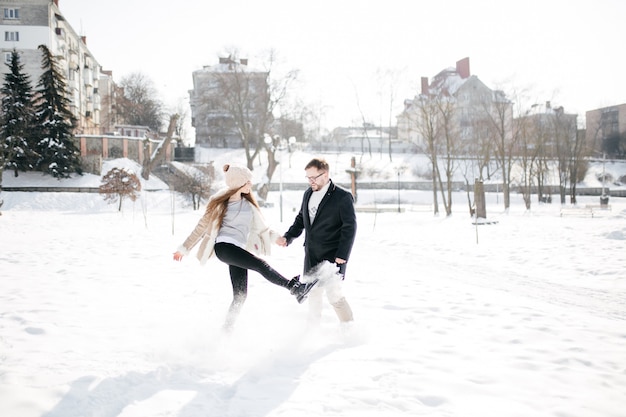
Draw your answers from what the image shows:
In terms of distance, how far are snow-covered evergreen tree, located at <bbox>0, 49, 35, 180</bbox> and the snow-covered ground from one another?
26.6 m

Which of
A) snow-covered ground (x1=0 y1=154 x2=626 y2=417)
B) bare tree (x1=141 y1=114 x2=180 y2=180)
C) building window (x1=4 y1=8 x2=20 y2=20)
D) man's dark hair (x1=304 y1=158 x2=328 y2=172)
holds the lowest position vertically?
snow-covered ground (x1=0 y1=154 x2=626 y2=417)

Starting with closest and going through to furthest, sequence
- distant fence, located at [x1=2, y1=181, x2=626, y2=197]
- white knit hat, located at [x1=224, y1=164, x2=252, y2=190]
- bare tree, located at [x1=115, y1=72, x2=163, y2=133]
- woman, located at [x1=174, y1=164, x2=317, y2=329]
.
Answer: woman, located at [x1=174, y1=164, x2=317, y2=329], white knit hat, located at [x1=224, y1=164, x2=252, y2=190], distant fence, located at [x1=2, y1=181, x2=626, y2=197], bare tree, located at [x1=115, y1=72, x2=163, y2=133]

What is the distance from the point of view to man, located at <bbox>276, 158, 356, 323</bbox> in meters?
4.47

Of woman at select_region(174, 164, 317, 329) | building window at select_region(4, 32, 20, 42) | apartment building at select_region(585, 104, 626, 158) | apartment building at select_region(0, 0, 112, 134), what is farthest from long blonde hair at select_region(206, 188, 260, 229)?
apartment building at select_region(585, 104, 626, 158)

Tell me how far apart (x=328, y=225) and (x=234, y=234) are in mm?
944

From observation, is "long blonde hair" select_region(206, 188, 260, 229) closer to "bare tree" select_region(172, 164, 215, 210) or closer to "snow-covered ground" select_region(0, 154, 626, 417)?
"snow-covered ground" select_region(0, 154, 626, 417)

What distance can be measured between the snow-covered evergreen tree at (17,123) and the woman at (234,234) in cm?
3216

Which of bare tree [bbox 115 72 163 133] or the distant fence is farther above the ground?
bare tree [bbox 115 72 163 133]

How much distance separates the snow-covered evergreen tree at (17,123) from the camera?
103ft

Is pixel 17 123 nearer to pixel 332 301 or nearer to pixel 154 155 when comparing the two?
pixel 154 155

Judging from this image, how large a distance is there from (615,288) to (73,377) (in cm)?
831

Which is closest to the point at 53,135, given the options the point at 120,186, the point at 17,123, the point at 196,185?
the point at 17,123

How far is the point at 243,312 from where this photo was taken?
5.74m

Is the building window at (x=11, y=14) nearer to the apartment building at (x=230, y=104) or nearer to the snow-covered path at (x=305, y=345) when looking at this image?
the apartment building at (x=230, y=104)
